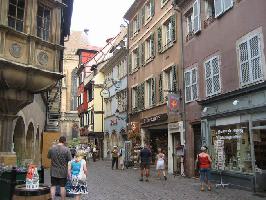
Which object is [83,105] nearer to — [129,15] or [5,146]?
[129,15]

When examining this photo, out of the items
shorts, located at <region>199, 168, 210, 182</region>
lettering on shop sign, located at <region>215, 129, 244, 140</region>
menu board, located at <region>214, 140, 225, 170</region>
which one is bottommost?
shorts, located at <region>199, 168, 210, 182</region>

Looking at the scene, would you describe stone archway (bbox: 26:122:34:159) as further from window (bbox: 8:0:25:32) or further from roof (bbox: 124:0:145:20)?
roof (bbox: 124:0:145:20)

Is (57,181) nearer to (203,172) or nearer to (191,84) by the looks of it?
(203,172)

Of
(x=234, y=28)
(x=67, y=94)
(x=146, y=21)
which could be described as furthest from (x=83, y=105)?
(x=234, y=28)

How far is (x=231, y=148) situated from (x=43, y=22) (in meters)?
8.60

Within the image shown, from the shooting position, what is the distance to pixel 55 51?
13727 mm

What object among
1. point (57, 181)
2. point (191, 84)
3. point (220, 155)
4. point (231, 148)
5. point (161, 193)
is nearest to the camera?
point (57, 181)

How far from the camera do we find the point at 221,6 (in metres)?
17.1

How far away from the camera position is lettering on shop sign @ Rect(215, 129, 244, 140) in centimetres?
1553

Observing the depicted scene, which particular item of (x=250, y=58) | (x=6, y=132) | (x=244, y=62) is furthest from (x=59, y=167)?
(x=244, y=62)

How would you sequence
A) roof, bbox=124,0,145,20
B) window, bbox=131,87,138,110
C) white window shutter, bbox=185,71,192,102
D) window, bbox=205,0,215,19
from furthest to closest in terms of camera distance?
window, bbox=131,87,138,110
roof, bbox=124,0,145,20
white window shutter, bbox=185,71,192,102
window, bbox=205,0,215,19

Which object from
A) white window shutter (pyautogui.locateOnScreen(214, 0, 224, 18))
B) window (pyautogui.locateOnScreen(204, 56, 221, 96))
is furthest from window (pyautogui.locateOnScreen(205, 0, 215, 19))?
window (pyautogui.locateOnScreen(204, 56, 221, 96))

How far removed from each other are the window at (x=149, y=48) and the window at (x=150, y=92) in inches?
64.6

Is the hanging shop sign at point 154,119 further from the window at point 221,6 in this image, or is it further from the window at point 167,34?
the window at point 221,6
